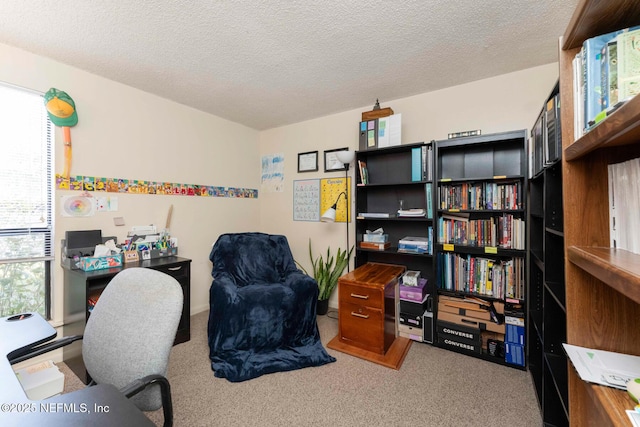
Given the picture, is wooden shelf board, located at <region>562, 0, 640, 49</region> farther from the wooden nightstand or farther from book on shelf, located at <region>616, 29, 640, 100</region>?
the wooden nightstand

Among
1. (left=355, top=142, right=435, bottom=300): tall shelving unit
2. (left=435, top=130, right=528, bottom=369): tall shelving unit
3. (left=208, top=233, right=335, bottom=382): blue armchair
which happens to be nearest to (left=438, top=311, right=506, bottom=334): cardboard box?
(left=435, top=130, right=528, bottom=369): tall shelving unit

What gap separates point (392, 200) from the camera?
2871mm

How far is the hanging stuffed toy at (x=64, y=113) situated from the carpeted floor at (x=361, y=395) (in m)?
1.74

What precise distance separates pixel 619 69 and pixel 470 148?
6.19 feet

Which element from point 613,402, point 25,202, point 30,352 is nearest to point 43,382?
point 30,352

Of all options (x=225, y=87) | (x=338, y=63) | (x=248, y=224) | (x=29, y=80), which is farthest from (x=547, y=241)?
(x=29, y=80)

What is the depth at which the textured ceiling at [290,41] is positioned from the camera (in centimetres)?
159

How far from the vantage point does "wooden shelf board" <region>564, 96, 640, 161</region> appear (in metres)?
0.56

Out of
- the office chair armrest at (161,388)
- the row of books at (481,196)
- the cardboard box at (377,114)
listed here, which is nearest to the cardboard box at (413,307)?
the row of books at (481,196)

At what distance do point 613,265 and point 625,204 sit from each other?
33cm

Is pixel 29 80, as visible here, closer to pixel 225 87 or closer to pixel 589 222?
pixel 225 87

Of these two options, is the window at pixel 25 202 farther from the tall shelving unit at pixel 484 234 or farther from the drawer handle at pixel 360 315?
the tall shelving unit at pixel 484 234

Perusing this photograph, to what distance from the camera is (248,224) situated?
3.76 m

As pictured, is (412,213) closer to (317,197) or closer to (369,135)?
(369,135)
